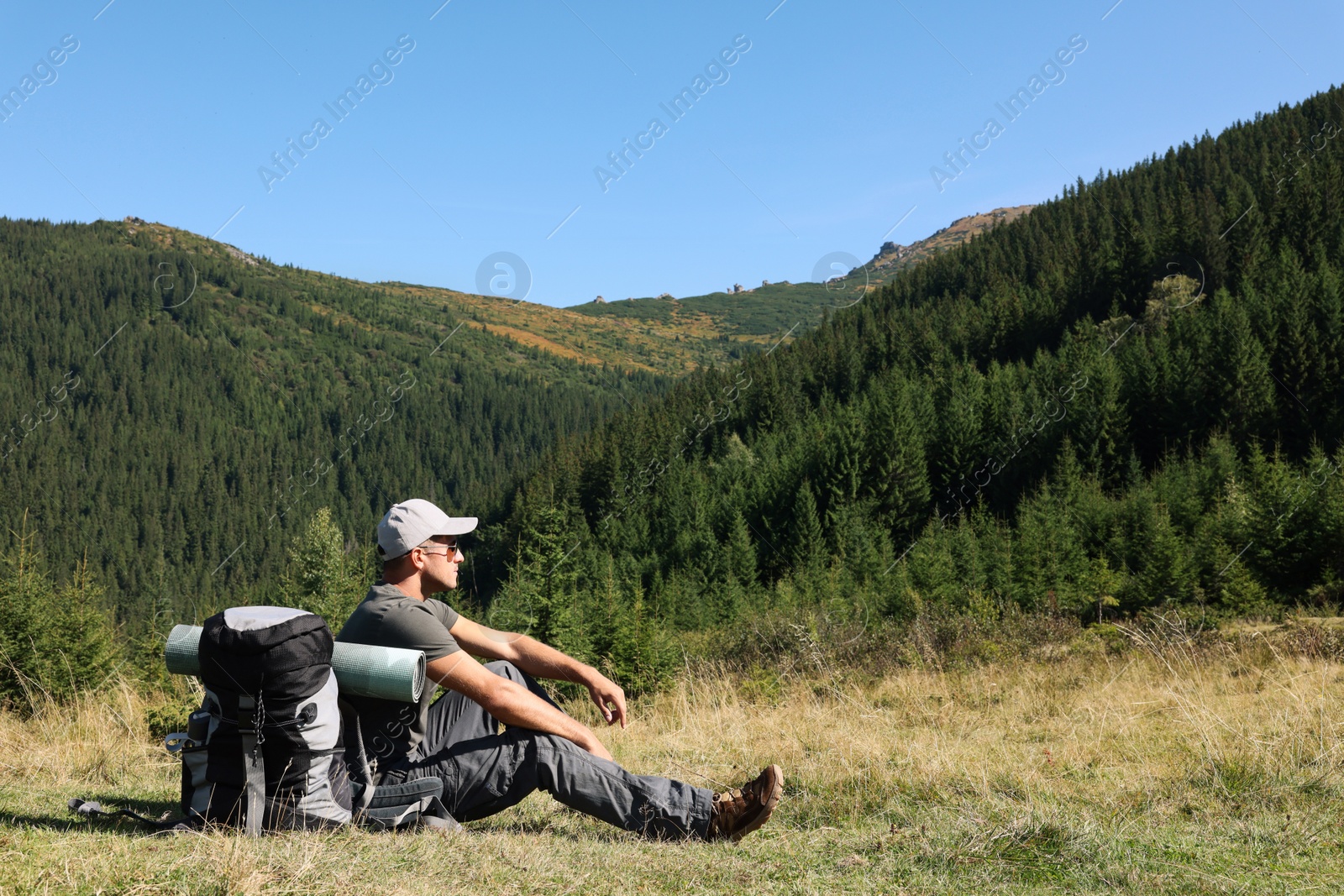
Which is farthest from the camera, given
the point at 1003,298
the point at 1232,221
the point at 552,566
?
the point at 1003,298

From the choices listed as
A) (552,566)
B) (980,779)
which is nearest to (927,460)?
(552,566)

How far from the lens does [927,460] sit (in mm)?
66312

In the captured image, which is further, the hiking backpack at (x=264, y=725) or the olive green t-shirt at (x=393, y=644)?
the olive green t-shirt at (x=393, y=644)

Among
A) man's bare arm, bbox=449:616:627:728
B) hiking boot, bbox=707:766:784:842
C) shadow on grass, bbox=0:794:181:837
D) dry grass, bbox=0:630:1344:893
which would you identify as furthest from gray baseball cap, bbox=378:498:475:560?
hiking boot, bbox=707:766:784:842

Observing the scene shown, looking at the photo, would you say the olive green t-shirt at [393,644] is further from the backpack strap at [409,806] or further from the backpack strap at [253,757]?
the backpack strap at [253,757]

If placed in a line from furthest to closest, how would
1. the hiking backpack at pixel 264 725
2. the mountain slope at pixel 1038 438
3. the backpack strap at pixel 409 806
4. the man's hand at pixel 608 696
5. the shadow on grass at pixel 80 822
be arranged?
the mountain slope at pixel 1038 438, the man's hand at pixel 608 696, the backpack strap at pixel 409 806, the shadow on grass at pixel 80 822, the hiking backpack at pixel 264 725

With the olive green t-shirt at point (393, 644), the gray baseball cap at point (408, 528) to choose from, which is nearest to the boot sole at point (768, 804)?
the olive green t-shirt at point (393, 644)

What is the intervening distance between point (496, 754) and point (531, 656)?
68 centimetres

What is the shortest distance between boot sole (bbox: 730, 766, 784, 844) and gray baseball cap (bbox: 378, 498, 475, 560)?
5.70ft

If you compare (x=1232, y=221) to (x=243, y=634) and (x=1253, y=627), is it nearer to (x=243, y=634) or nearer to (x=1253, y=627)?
(x=1253, y=627)

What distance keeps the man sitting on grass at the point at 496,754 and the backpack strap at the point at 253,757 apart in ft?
1.61

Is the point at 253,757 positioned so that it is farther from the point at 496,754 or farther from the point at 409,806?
the point at 496,754

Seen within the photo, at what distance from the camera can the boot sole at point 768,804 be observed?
394 centimetres

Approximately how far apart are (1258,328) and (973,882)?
6462 cm
